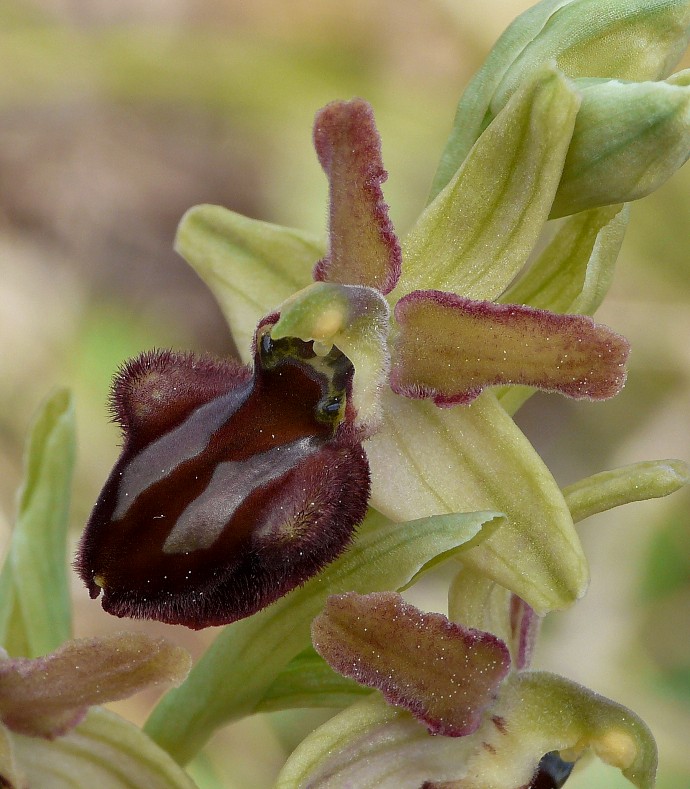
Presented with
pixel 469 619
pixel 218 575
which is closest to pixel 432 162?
pixel 469 619

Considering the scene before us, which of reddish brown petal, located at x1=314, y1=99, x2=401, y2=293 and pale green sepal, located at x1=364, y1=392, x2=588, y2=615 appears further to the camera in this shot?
reddish brown petal, located at x1=314, y1=99, x2=401, y2=293

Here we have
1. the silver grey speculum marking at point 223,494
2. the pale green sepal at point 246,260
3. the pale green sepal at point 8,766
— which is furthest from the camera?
the pale green sepal at point 246,260

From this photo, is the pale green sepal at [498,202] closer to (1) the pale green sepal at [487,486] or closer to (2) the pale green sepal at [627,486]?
(1) the pale green sepal at [487,486]

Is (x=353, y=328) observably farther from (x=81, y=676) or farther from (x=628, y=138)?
(x=81, y=676)

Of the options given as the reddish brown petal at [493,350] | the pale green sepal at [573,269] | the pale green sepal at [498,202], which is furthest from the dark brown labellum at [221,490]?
the pale green sepal at [573,269]

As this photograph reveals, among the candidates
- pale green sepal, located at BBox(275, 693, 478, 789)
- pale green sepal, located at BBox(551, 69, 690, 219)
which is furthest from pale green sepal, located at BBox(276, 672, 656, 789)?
pale green sepal, located at BBox(551, 69, 690, 219)

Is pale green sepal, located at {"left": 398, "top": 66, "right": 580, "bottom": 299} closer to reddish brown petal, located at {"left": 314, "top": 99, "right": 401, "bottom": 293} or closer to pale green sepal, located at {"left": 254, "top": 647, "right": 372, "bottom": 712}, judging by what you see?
reddish brown petal, located at {"left": 314, "top": 99, "right": 401, "bottom": 293}

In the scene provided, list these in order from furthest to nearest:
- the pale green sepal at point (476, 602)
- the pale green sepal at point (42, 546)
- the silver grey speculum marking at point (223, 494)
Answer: the pale green sepal at point (42, 546), the pale green sepal at point (476, 602), the silver grey speculum marking at point (223, 494)
